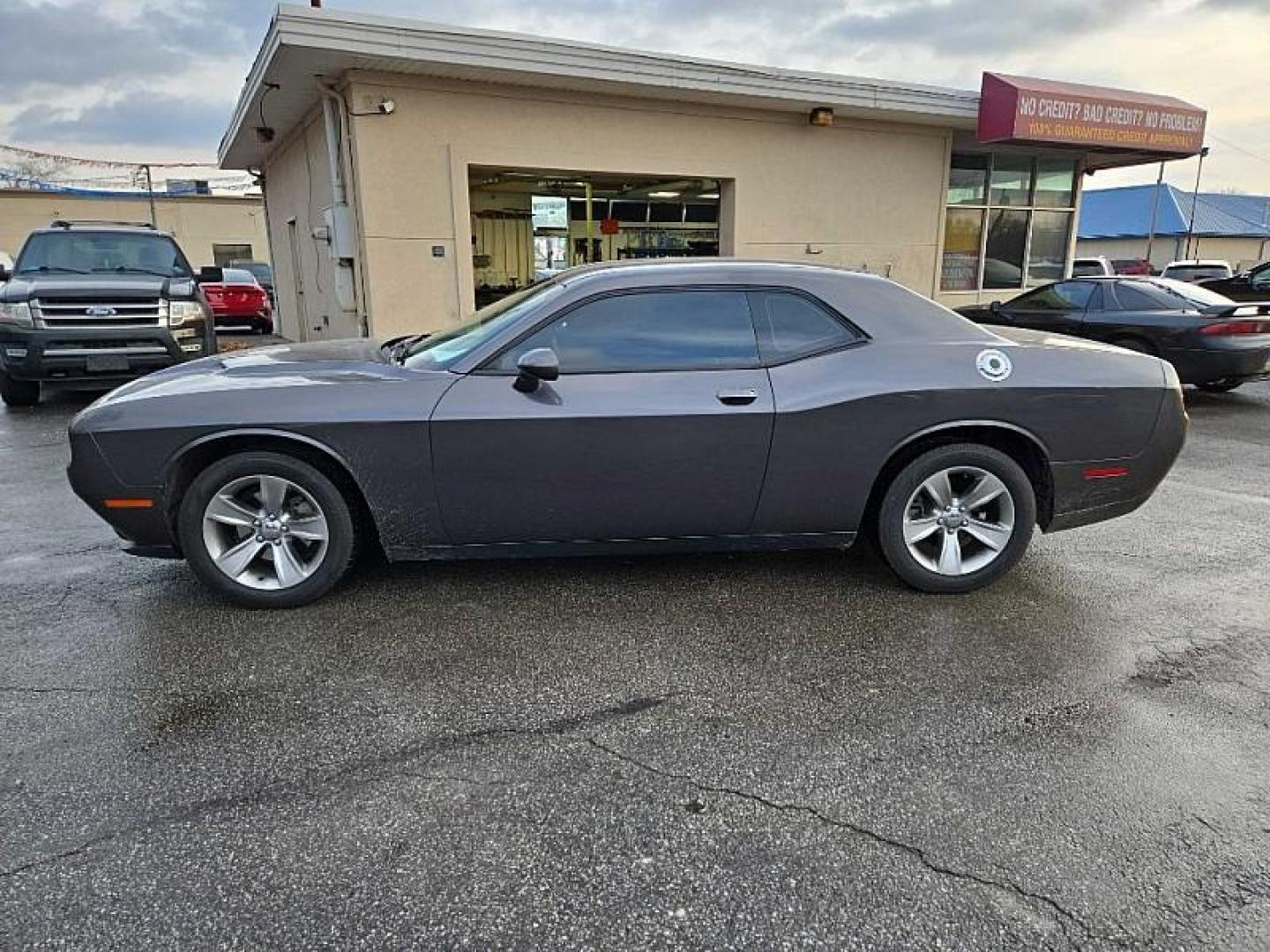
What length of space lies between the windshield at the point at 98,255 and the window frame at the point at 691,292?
25.4ft

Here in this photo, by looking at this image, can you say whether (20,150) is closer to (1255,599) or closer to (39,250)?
(39,250)

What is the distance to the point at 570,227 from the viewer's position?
15.9 m

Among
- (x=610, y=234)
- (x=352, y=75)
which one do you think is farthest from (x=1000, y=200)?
(x=352, y=75)

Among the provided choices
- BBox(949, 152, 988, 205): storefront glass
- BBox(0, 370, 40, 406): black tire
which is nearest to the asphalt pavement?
BBox(0, 370, 40, 406): black tire

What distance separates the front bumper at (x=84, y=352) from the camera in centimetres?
842

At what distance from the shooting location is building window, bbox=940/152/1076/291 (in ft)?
45.8

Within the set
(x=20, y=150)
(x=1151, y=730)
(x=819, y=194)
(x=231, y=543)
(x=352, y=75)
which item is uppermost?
(x=20, y=150)

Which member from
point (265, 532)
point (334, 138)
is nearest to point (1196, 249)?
point (334, 138)

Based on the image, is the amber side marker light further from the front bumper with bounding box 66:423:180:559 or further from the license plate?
the license plate

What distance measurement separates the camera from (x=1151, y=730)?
287 centimetres

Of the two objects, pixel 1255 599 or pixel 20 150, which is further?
pixel 20 150

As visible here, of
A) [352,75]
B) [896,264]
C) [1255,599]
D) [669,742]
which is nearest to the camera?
[669,742]

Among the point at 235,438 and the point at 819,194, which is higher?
the point at 819,194

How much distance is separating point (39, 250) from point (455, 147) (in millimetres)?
4903
